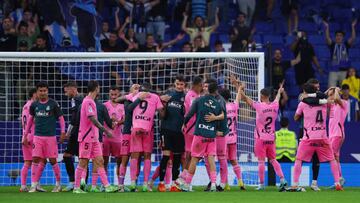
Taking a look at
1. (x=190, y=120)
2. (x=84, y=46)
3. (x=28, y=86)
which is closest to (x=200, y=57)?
(x=190, y=120)

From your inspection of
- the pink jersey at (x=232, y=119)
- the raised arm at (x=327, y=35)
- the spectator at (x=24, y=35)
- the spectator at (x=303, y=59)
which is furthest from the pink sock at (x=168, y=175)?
the raised arm at (x=327, y=35)

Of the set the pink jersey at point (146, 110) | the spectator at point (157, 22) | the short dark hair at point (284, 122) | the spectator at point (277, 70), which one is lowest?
the short dark hair at point (284, 122)

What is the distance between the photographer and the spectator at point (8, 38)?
27.3m

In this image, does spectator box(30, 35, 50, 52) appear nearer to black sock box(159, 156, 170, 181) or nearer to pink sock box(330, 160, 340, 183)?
black sock box(159, 156, 170, 181)

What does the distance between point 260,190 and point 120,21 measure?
10015mm

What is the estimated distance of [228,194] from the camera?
19.7m

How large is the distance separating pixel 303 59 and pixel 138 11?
4.73 m

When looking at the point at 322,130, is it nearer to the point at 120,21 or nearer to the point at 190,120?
the point at 190,120

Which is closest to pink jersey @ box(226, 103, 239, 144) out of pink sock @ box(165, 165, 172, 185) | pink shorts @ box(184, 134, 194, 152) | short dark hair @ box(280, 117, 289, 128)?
pink shorts @ box(184, 134, 194, 152)

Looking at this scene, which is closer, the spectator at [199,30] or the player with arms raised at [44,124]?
the player with arms raised at [44,124]

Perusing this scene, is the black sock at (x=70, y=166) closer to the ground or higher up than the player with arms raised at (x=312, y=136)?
closer to the ground

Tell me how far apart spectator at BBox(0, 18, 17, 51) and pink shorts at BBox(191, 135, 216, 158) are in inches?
335

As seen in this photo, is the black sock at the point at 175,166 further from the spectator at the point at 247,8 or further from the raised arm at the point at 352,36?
the raised arm at the point at 352,36

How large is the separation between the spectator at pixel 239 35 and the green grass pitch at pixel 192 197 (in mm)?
9016
